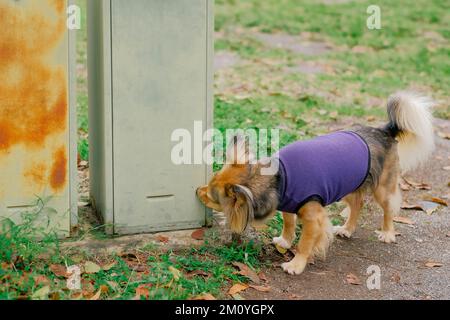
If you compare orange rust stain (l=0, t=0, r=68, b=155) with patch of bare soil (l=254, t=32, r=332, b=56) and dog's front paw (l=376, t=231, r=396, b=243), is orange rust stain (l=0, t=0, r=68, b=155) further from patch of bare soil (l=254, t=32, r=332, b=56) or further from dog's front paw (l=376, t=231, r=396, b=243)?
patch of bare soil (l=254, t=32, r=332, b=56)

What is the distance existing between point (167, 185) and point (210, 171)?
0.34 metres

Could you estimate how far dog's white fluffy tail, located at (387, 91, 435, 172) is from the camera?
5043 millimetres

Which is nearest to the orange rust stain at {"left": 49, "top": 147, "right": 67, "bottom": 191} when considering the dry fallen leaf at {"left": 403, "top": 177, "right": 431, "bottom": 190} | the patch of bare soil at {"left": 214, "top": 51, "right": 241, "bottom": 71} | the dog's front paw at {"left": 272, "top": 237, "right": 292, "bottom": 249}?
the dog's front paw at {"left": 272, "top": 237, "right": 292, "bottom": 249}

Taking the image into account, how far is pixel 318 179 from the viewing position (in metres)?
4.54

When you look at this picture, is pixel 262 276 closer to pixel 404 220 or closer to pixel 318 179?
pixel 318 179

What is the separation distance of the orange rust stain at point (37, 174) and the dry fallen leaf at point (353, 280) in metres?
2.17

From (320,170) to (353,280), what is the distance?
0.78m

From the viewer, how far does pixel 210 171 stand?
4.97m

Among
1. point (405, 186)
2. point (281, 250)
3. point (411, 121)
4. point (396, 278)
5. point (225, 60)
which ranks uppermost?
point (225, 60)
